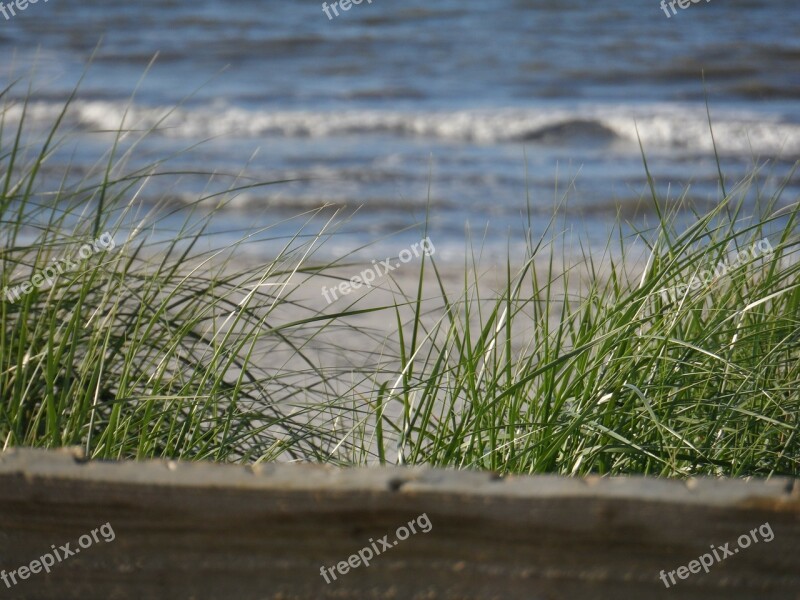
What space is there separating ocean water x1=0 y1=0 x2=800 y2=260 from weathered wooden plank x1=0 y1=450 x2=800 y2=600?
2.63 m

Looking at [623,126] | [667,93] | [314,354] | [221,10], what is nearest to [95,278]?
[314,354]

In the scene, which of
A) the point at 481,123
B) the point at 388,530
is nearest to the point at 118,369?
the point at 388,530

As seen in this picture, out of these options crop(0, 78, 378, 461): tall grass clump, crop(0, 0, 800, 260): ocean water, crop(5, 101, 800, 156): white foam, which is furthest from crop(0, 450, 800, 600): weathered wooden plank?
crop(5, 101, 800, 156): white foam

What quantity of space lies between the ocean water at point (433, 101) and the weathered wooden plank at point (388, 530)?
2628mm

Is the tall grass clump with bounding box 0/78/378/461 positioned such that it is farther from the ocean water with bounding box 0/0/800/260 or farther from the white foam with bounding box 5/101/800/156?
the white foam with bounding box 5/101/800/156

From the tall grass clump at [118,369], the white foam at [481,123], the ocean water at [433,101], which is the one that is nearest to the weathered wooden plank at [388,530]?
the tall grass clump at [118,369]

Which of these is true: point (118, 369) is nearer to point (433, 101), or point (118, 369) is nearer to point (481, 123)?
point (481, 123)

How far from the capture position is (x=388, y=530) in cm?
112

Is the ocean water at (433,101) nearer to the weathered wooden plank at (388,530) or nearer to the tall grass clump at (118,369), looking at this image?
the tall grass clump at (118,369)

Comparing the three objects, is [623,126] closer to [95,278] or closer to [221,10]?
[95,278]

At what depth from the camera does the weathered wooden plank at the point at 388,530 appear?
108cm

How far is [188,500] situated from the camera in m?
1.12

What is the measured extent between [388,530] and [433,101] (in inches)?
382

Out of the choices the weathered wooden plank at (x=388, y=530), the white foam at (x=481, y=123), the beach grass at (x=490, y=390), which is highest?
the weathered wooden plank at (x=388, y=530)
